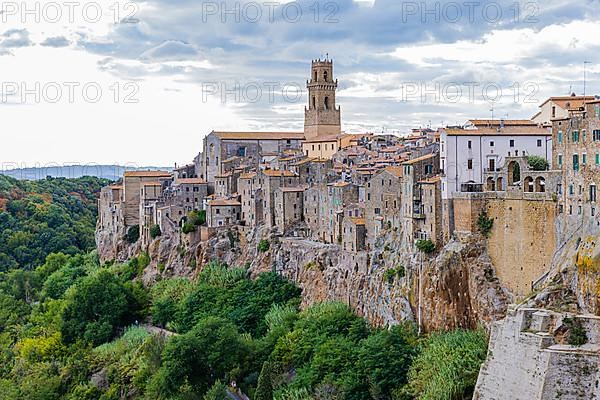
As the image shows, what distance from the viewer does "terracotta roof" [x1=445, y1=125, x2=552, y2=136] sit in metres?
53.6

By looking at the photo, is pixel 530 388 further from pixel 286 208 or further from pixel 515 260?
pixel 286 208

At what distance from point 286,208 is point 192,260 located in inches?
470

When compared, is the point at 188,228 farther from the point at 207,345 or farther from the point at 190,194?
the point at 207,345

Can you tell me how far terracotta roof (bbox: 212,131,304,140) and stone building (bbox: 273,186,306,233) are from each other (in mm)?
18929

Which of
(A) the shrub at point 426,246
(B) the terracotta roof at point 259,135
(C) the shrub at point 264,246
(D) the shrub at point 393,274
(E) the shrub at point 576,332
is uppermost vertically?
(B) the terracotta roof at point 259,135

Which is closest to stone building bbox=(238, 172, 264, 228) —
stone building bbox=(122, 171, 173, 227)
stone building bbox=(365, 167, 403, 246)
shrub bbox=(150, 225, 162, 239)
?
shrub bbox=(150, 225, 162, 239)

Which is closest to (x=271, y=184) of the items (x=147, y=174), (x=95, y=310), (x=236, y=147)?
(x=236, y=147)

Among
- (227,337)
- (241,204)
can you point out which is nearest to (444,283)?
(227,337)

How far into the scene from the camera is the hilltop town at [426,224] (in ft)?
136

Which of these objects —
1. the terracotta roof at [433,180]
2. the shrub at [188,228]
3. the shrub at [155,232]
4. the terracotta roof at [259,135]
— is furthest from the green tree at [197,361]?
Result: the terracotta roof at [259,135]

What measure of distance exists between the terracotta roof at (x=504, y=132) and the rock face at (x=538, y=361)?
14.8 meters

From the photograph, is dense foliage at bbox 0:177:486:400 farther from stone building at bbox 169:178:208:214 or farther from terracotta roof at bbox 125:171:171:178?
terracotta roof at bbox 125:171:171:178

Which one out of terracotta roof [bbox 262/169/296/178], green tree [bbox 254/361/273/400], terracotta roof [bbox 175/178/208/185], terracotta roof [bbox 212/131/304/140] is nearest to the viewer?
green tree [bbox 254/361/273/400]

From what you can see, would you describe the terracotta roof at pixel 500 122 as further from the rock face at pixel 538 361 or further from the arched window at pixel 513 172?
the rock face at pixel 538 361
